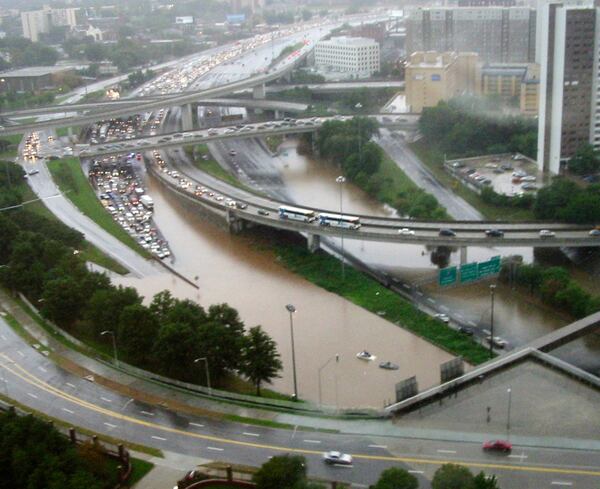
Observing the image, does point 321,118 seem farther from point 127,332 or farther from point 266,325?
point 127,332

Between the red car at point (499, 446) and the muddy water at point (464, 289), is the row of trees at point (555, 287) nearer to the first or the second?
the muddy water at point (464, 289)

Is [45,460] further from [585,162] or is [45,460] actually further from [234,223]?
[585,162]

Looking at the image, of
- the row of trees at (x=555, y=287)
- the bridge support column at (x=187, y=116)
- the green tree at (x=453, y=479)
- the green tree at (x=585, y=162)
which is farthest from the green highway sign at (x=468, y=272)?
the bridge support column at (x=187, y=116)

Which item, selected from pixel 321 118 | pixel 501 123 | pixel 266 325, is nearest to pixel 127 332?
pixel 266 325

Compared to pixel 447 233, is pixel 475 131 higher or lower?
higher

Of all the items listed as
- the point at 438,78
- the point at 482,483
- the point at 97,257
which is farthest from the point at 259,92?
the point at 482,483

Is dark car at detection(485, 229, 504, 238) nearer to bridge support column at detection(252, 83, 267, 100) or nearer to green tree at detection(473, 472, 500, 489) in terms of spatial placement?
green tree at detection(473, 472, 500, 489)

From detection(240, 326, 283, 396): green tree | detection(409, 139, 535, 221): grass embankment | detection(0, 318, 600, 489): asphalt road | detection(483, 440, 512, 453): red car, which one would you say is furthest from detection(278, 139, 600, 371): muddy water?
detection(240, 326, 283, 396): green tree
